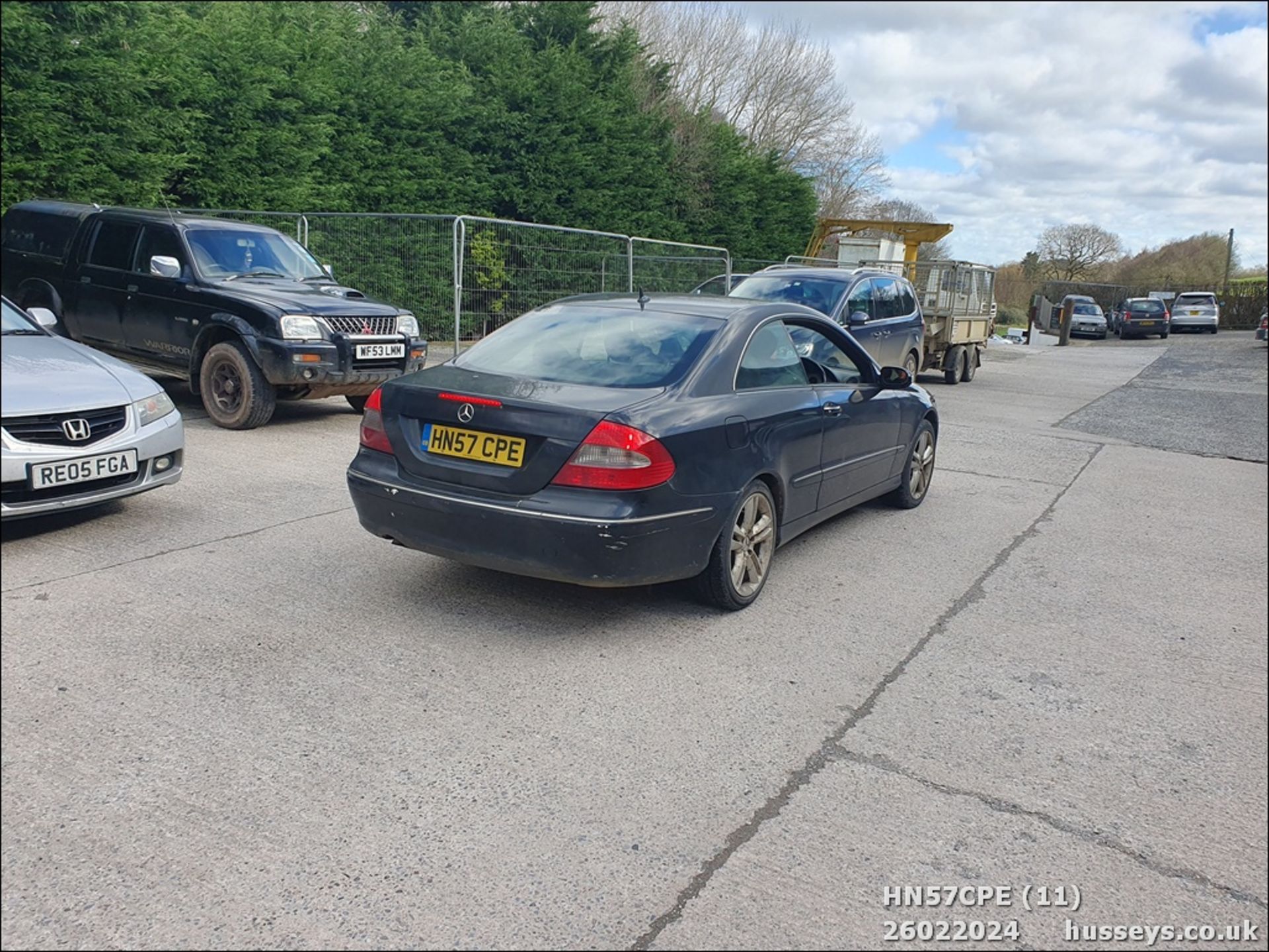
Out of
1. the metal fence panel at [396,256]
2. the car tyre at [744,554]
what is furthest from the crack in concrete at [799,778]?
the metal fence panel at [396,256]

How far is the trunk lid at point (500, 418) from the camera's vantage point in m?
4.28

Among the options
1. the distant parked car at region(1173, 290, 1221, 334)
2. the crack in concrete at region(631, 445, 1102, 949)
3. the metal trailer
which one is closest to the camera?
the crack in concrete at region(631, 445, 1102, 949)

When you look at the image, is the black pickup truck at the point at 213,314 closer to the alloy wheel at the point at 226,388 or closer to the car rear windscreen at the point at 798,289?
the alloy wheel at the point at 226,388

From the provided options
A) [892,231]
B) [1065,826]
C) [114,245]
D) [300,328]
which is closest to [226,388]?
[300,328]

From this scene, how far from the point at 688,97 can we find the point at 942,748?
2831cm

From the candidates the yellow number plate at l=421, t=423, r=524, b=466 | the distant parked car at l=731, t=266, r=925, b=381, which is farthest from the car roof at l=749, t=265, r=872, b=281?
the yellow number plate at l=421, t=423, r=524, b=466

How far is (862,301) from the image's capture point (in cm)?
1238

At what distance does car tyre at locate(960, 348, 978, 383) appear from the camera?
18.4 meters

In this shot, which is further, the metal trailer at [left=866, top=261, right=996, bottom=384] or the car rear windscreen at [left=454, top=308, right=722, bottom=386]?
the metal trailer at [left=866, top=261, right=996, bottom=384]

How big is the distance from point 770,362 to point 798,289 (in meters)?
7.05

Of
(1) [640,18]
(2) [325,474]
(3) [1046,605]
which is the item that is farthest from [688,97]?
(3) [1046,605]

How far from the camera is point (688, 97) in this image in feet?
95.9

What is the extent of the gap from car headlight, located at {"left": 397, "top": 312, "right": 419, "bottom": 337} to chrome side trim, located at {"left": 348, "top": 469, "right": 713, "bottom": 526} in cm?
527

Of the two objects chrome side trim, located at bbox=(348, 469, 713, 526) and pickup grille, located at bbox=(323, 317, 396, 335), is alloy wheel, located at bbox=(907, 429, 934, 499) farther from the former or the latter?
pickup grille, located at bbox=(323, 317, 396, 335)
